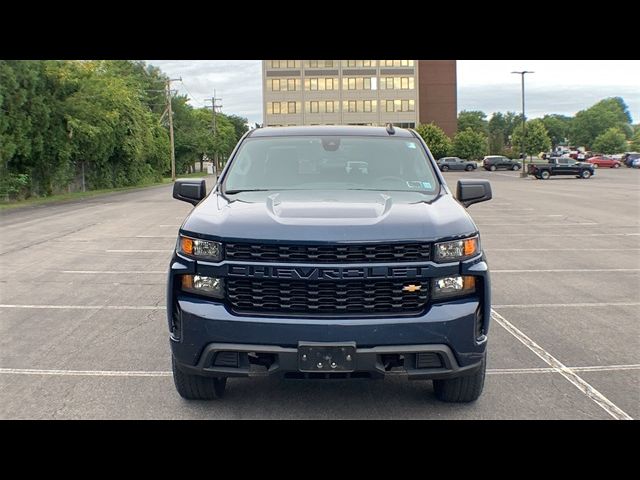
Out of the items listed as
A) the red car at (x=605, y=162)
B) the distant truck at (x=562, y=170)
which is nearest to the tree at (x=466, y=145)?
the red car at (x=605, y=162)

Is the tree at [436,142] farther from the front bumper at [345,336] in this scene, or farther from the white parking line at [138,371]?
the front bumper at [345,336]

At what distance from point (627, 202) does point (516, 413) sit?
21.9 meters

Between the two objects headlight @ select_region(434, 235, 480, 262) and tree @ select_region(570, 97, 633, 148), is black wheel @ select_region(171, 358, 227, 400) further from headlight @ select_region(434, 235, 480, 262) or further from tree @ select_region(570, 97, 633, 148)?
tree @ select_region(570, 97, 633, 148)

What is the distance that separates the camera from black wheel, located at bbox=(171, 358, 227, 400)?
14.2 feet

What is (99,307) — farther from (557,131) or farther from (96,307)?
(557,131)

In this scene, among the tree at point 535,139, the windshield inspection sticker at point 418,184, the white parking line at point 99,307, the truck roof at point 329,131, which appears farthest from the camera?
the tree at point 535,139

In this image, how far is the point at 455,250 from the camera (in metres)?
3.96

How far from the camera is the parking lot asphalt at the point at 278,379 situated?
4410 millimetres

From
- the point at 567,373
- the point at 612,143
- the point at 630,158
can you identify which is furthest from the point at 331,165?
the point at 612,143

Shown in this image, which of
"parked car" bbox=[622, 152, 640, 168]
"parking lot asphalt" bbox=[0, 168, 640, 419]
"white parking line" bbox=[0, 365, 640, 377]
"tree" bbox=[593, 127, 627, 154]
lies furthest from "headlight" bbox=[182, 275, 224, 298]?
"tree" bbox=[593, 127, 627, 154]

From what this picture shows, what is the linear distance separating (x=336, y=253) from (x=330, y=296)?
258 mm

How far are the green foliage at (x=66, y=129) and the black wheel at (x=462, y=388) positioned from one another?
24731 millimetres

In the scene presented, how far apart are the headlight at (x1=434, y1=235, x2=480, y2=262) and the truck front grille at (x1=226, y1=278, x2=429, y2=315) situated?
0.19 metres

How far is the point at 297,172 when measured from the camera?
207 inches
